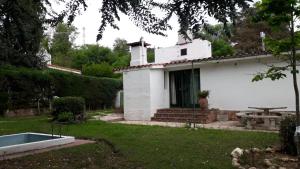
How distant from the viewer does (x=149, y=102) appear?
63.5ft

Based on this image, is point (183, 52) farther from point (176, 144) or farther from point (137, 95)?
point (176, 144)

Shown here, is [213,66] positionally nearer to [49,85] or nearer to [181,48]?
[181,48]

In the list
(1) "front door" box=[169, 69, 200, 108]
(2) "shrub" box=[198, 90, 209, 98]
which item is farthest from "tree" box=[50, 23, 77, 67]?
(2) "shrub" box=[198, 90, 209, 98]

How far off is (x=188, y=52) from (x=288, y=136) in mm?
14922

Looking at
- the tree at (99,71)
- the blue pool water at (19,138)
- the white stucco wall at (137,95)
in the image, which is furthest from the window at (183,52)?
the blue pool water at (19,138)

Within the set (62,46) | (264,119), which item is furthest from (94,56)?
(264,119)

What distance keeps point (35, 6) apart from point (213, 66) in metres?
15.1

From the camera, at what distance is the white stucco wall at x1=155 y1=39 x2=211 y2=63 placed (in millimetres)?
22375

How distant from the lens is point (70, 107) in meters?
17.0

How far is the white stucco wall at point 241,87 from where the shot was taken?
51.8 ft

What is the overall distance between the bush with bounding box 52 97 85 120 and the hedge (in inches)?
111

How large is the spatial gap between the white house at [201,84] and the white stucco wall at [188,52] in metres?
0.07

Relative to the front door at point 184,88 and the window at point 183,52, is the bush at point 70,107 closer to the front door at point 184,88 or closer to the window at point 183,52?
the front door at point 184,88

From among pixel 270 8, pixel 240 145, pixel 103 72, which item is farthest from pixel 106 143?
pixel 103 72
